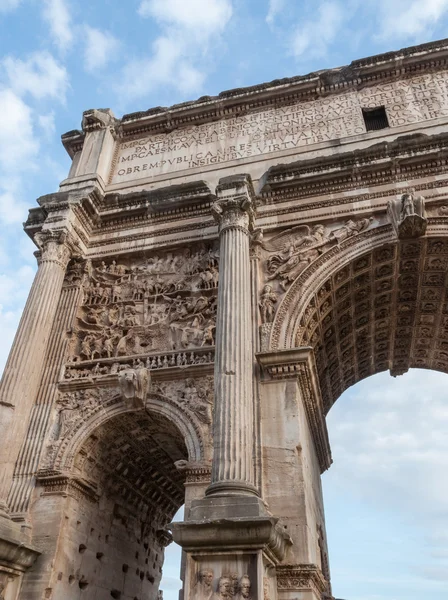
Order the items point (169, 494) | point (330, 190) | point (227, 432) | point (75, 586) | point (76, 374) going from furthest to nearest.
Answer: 1. point (169, 494)
2. point (330, 190)
3. point (76, 374)
4. point (75, 586)
5. point (227, 432)

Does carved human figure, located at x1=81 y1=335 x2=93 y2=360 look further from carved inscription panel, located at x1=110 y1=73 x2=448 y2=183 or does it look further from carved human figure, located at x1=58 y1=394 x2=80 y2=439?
carved inscription panel, located at x1=110 y1=73 x2=448 y2=183

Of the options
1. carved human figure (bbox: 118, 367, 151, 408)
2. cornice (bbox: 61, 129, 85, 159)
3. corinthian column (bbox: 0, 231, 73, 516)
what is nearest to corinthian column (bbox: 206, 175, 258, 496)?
carved human figure (bbox: 118, 367, 151, 408)

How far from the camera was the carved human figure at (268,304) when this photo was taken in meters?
Answer: 10.2

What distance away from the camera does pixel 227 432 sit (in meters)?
7.88

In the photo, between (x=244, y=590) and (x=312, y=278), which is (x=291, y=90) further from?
(x=244, y=590)

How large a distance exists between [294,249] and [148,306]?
342cm

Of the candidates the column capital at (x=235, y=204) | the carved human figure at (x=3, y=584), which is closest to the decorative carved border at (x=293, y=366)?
the column capital at (x=235, y=204)

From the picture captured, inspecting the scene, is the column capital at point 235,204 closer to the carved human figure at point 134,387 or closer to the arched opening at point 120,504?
the carved human figure at point 134,387

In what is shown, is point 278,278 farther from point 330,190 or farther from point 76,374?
point 76,374

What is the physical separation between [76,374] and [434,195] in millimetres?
8311

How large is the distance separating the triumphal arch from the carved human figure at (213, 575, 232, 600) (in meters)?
0.02

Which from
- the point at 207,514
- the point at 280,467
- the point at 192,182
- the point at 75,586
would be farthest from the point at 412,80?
the point at 75,586

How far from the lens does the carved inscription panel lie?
12.8m

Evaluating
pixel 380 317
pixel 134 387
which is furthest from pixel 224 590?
pixel 380 317
